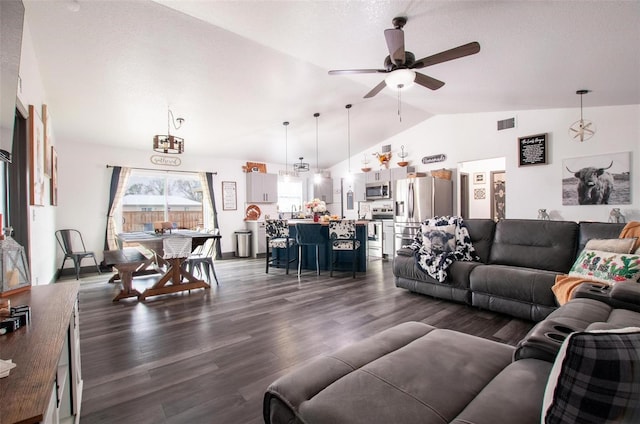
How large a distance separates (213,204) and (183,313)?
4.00m

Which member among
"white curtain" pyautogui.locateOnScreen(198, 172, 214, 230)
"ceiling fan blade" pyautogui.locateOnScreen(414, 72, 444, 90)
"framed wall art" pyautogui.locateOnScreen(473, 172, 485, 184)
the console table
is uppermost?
"ceiling fan blade" pyautogui.locateOnScreen(414, 72, 444, 90)

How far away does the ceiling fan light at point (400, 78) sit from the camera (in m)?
2.66

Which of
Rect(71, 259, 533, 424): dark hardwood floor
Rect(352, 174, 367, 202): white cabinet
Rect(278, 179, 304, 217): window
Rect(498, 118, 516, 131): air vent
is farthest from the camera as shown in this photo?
Rect(278, 179, 304, 217): window

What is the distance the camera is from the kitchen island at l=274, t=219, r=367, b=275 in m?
5.12

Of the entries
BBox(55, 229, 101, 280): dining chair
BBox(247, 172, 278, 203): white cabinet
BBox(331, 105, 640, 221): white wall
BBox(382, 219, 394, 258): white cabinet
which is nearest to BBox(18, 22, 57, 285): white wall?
BBox(55, 229, 101, 280): dining chair

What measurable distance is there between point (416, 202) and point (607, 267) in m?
3.77

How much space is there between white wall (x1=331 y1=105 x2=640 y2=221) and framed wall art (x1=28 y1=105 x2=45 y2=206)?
6.33m

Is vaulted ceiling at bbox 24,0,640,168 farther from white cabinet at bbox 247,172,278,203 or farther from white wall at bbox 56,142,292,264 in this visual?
white cabinet at bbox 247,172,278,203

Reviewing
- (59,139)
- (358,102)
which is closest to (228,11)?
(358,102)

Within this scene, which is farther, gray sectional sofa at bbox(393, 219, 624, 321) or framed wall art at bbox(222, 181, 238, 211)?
framed wall art at bbox(222, 181, 238, 211)

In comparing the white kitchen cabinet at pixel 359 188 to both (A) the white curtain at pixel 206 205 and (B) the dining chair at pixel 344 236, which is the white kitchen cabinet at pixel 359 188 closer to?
(B) the dining chair at pixel 344 236

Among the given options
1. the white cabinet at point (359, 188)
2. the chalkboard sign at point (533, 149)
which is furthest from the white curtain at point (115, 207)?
the chalkboard sign at point (533, 149)

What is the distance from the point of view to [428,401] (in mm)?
964

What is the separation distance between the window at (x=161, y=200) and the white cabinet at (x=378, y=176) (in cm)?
417
